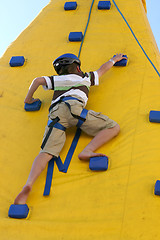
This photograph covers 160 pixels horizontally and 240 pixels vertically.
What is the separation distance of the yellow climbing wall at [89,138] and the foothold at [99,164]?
0.15 feet

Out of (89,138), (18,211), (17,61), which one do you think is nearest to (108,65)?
(89,138)

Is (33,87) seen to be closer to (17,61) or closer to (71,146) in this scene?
(71,146)

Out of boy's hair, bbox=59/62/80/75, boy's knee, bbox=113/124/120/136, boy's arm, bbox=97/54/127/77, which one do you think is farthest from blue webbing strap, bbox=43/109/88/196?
boy's arm, bbox=97/54/127/77

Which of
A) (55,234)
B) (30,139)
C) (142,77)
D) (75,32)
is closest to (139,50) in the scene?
(142,77)

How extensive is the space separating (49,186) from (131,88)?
43.6 inches

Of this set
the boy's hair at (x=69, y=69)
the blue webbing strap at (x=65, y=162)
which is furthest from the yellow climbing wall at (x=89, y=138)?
the boy's hair at (x=69, y=69)

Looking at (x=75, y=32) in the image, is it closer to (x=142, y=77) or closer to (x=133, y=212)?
(x=142, y=77)

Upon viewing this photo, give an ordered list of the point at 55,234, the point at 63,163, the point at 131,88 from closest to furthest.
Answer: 1. the point at 55,234
2. the point at 63,163
3. the point at 131,88

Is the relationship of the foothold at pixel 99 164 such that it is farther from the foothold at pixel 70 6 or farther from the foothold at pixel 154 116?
the foothold at pixel 70 6

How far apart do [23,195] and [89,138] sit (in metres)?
0.66

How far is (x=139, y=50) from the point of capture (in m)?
3.78

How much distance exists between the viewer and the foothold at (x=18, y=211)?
2.61 meters

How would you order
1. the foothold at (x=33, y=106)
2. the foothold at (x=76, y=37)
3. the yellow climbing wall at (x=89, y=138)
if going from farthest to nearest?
1. the foothold at (x=76, y=37)
2. the foothold at (x=33, y=106)
3. the yellow climbing wall at (x=89, y=138)

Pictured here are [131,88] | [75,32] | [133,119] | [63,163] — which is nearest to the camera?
[63,163]
